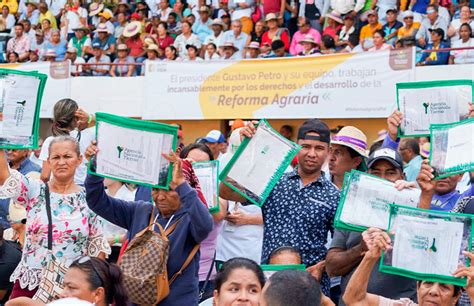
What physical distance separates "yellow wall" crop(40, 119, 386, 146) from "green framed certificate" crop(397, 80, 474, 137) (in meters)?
8.42

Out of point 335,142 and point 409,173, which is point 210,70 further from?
point 335,142

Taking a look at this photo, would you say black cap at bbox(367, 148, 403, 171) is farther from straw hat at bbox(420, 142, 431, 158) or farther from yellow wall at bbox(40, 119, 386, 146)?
yellow wall at bbox(40, 119, 386, 146)

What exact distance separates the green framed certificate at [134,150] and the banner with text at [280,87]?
8374 millimetres

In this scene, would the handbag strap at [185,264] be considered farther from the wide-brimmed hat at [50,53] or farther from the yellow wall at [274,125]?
the wide-brimmed hat at [50,53]

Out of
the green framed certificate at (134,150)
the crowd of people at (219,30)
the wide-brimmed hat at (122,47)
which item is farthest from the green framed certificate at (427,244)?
the wide-brimmed hat at (122,47)

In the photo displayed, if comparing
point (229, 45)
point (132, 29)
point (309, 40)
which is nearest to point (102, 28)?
point (132, 29)

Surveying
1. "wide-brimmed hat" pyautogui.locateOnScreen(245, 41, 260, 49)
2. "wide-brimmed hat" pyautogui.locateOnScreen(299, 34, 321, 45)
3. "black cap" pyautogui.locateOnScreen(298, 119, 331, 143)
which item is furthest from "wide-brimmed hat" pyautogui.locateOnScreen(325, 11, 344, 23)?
"black cap" pyautogui.locateOnScreen(298, 119, 331, 143)

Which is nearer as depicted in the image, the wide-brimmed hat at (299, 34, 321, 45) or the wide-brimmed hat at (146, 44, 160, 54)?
the wide-brimmed hat at (299, 34, 321, 45)

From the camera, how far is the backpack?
5.47m

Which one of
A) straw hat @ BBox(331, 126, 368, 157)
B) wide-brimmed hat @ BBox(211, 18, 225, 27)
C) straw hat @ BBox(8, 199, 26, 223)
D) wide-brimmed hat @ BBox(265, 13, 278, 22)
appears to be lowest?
straw hat @ BBox(8, 199, 26, 223)

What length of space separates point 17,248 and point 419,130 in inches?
117

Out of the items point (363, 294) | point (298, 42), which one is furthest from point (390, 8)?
point (363, 294)

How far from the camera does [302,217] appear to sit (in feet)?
19.7

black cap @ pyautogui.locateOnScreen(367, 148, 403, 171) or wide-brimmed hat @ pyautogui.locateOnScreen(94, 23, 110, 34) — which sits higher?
wide-brimmed hat @ pyautogui.locateOnScreen(94, 23, 110, 34)
